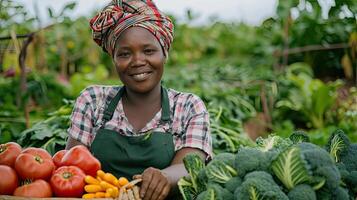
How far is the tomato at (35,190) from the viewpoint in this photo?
8.37 feet

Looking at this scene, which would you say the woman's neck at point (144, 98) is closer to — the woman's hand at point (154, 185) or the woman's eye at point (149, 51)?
the woman's eye at point (149, 51)

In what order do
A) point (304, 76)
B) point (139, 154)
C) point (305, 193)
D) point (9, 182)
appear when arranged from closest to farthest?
point (305, 193)
point (9, 182)
point (139, 154)
point (304, 76)

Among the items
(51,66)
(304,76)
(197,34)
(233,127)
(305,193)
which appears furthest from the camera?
(197,34)

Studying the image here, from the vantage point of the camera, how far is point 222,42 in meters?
11.9

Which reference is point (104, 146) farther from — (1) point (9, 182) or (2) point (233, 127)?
(2) point (233, 127)

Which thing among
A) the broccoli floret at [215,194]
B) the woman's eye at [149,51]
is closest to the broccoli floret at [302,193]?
the broccoli floret at [215,194]

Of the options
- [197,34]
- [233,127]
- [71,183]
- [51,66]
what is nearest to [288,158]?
[71,183]

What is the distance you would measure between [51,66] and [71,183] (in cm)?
755

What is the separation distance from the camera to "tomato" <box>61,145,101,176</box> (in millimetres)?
2756

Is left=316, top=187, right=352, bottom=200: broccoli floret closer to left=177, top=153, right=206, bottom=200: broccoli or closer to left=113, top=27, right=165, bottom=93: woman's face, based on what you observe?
left=177, top=153, right=206, bottom=200: broccoli

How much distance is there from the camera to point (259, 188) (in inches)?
89.4

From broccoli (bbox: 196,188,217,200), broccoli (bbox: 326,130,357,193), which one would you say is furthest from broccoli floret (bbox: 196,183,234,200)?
broccoli (bbox: 326,130,357,193)

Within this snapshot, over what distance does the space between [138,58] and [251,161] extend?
3.17 ft

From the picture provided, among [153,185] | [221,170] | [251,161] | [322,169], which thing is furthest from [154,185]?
[322,169]
